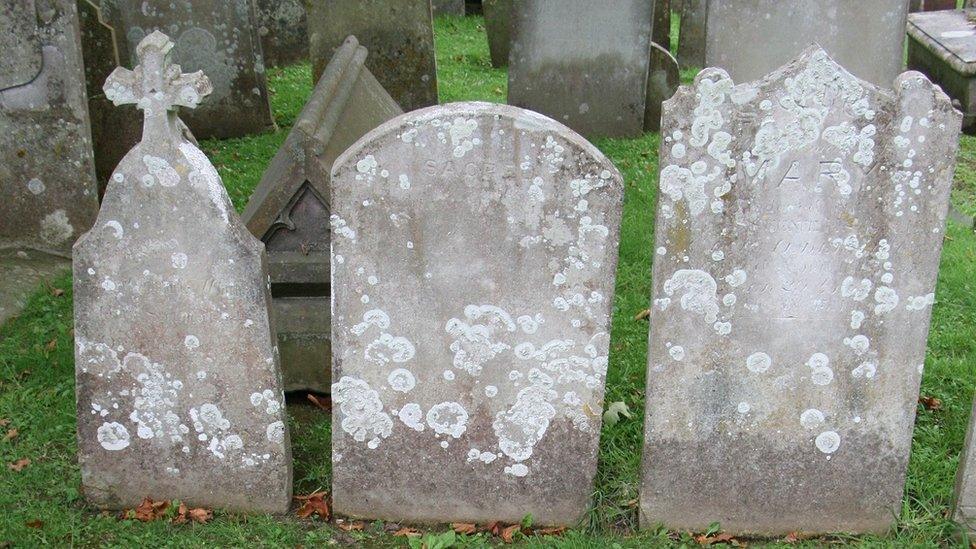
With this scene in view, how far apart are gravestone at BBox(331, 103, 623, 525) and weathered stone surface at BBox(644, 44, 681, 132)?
557cm

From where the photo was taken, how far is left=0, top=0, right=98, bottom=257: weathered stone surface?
229 inches

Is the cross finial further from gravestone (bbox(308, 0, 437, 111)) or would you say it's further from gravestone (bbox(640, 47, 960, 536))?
gravestone (bbox(308, 0, 437, 111))

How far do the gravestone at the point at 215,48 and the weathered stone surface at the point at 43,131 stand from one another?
2.40m

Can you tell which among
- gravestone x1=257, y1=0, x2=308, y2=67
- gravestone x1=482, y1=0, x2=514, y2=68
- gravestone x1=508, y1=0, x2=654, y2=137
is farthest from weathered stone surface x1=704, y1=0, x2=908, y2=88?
gravestone x1=257, y1=0, x2=308, y2=67

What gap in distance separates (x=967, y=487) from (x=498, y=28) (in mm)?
8441

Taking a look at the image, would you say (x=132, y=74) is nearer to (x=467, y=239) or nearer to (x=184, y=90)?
(x=184, y=90)

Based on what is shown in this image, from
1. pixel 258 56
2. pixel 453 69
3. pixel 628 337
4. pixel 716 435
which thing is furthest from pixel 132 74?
pixel 453 69

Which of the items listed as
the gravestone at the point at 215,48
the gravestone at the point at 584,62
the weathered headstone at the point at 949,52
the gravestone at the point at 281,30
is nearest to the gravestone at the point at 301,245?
the gravestone at the point at 584,62

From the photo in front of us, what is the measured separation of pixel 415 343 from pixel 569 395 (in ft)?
2.08

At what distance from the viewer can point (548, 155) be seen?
3.62 metres

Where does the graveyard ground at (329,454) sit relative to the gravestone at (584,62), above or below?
below

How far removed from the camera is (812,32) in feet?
22.5

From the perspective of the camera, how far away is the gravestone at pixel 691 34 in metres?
11.0

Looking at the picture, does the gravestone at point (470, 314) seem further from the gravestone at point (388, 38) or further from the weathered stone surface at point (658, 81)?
the weathered stone surface at point (658, 81)
